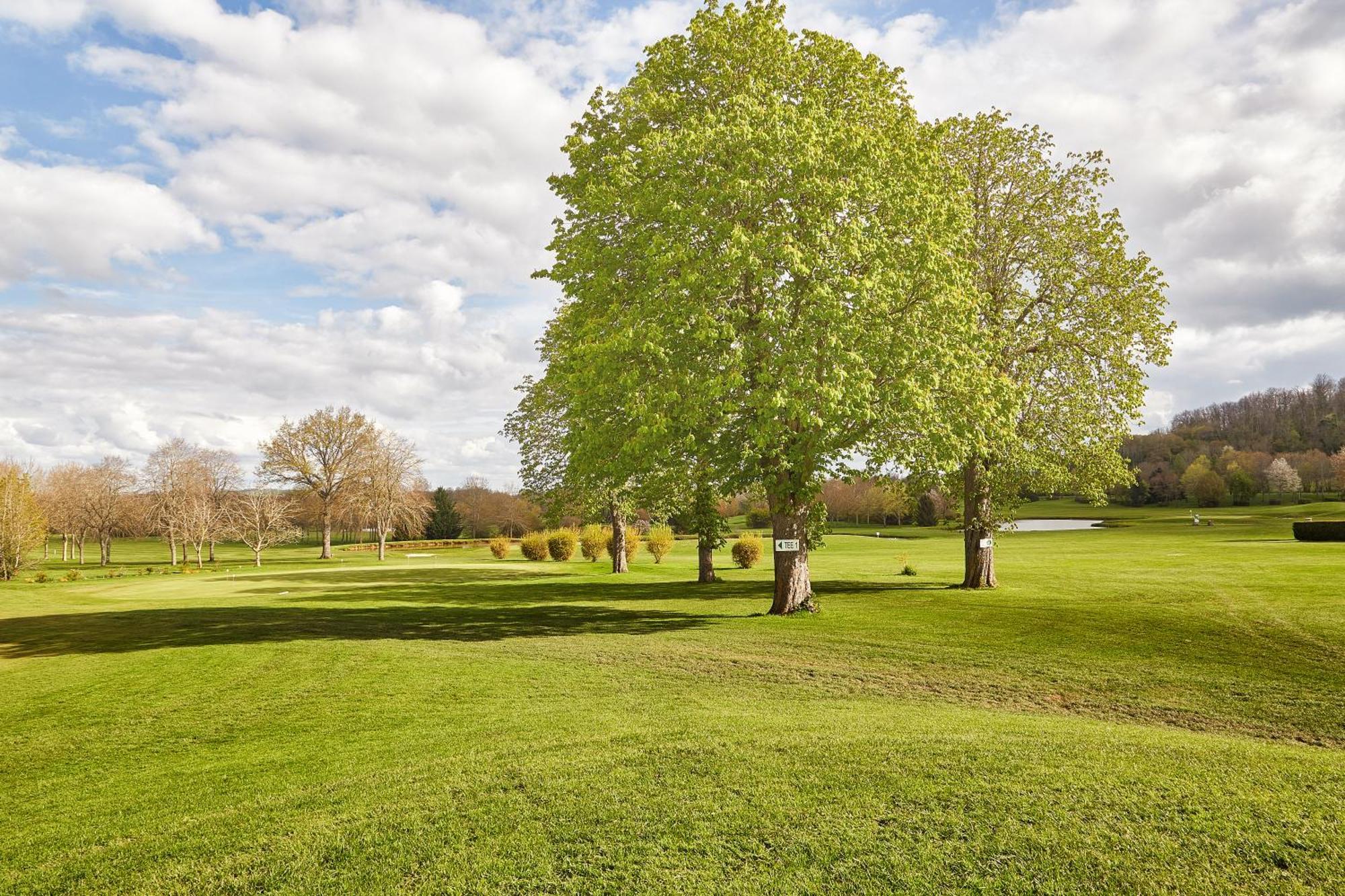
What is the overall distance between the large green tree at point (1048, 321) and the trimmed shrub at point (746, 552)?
657 inches

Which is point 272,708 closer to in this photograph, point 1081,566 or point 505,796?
point 505,796

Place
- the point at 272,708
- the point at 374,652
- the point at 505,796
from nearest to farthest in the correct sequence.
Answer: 1. the point at 505,796
2. the point at 272,708
3. the point at 374,652

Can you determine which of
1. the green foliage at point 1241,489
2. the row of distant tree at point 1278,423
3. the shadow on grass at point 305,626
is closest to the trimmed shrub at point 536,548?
the shadow on grass at point 305,626

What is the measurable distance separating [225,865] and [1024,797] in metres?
6.63

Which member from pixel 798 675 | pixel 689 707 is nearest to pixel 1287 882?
pixel 689 707

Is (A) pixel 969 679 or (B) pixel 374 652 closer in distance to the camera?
(A) pixel 969 679

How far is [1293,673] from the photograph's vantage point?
13133 mm

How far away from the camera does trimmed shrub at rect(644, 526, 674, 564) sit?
47.3 meters

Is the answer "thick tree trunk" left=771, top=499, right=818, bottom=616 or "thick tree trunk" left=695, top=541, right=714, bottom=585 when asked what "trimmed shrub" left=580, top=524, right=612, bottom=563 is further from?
"thick tree trunk" left=771, top=499, right=818, bottom=616

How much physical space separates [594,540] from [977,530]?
94.9 feet

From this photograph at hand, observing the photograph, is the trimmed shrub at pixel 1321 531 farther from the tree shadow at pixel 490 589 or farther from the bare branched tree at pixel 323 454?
the bare branched tree at pixel 323 454

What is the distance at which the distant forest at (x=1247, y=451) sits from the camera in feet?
348

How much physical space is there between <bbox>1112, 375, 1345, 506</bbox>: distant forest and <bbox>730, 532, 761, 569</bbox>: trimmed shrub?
59617 millimetres

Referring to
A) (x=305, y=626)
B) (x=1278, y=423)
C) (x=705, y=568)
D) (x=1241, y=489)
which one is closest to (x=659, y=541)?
(x=705, y=568)
